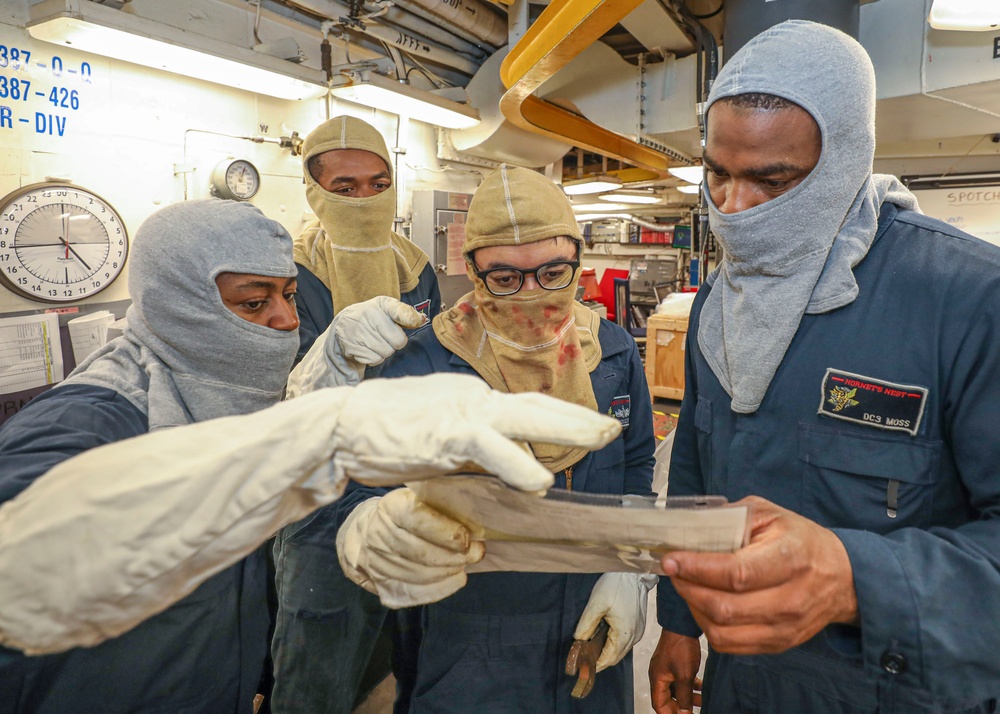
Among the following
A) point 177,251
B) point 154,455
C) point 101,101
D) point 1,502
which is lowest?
point 1,502

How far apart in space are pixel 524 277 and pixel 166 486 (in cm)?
110

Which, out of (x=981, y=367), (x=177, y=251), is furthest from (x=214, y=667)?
(x=981, y=367)

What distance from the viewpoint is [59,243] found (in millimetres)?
2748

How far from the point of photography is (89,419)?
1.00m

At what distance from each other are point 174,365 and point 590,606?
115 centimetres

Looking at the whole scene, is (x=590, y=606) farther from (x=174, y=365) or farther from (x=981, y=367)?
(x=174, y=365)

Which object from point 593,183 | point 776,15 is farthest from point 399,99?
point 593,183

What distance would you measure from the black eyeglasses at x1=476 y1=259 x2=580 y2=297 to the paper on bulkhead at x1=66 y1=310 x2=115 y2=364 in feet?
7.60

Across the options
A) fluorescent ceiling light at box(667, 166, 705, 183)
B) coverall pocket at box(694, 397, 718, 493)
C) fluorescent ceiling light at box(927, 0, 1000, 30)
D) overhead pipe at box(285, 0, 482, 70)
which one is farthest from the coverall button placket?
fluorescent ceiling light at box(667, 166, 705, 183)

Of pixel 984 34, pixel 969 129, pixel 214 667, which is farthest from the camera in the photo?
pixel 969 129

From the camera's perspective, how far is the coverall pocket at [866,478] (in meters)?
1.06

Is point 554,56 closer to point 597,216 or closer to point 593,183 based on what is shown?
point 593,183

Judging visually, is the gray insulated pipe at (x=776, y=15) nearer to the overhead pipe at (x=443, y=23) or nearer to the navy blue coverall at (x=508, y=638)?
the overhead pipe at (x=443, y=23)

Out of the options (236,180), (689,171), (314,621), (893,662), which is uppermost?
(689,171)
